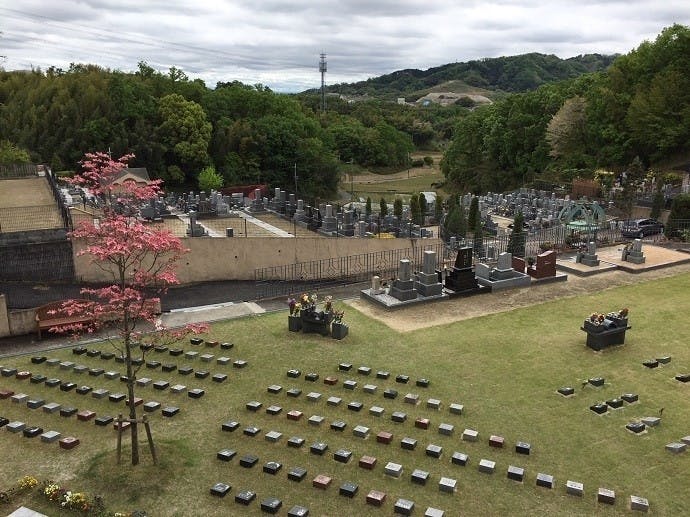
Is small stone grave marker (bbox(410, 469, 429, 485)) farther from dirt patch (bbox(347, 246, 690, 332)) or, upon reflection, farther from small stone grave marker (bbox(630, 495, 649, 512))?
dirt patch (bbox(347, 246, 690, 332))

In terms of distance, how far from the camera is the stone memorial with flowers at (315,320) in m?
18.0

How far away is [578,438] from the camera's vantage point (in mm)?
12172

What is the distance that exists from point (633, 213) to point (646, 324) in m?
23.6

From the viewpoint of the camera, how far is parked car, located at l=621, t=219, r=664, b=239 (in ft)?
106

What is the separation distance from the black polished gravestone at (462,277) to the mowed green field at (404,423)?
2.71 metres

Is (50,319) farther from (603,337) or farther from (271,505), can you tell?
(603,337)

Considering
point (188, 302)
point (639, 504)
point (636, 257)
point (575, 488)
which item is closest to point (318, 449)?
point (575, 488)

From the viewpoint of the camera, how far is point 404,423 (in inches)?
505

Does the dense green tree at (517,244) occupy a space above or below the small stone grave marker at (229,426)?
above

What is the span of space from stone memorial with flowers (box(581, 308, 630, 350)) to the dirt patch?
4003 mm

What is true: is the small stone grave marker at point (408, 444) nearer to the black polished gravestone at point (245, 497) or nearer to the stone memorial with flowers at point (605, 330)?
the black polished gravestone at point (245, 497)

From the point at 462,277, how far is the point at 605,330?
630 centimetres

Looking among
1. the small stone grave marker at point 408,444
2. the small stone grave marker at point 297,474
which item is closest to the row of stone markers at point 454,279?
the small stone grave marker at point 408,444

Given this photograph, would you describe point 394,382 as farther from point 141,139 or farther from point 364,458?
point 141,139
